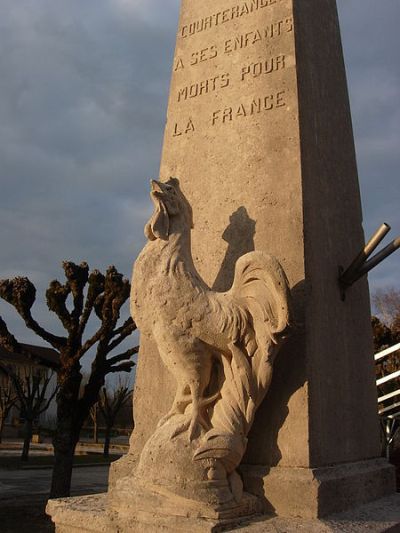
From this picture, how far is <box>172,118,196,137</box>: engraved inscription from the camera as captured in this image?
4520 mm

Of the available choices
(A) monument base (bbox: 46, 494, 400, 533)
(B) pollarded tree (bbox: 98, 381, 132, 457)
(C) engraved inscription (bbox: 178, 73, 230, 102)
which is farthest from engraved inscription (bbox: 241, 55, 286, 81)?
(B) pollarded tree (bbox: 98, 381, 132, 457)

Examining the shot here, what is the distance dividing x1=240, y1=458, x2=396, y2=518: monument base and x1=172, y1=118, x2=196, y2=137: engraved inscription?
2.69 metres

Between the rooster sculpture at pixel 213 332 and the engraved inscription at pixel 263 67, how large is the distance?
1.54 metres

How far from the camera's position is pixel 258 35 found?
442cm

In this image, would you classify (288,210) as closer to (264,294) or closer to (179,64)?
(264,294)

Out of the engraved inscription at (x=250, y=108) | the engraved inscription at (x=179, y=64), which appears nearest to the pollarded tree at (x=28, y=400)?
the engraved inscription at (x=179, y=64)

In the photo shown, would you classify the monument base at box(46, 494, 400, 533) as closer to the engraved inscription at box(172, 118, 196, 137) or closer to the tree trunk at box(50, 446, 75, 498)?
the engraved inscription at box(172, 118, 196, 137)

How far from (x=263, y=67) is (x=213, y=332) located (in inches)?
88.7

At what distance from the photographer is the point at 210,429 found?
317 centimetres

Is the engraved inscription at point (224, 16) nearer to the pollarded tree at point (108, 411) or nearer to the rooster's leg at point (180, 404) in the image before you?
the rooster's leg at point (180, 404)

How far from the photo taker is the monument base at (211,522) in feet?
9.19

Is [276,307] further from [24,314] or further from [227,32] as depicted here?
[24,314]

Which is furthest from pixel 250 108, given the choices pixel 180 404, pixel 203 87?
pixel 180 404

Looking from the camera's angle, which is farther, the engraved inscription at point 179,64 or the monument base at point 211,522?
the engraved inscription at point 179,64
